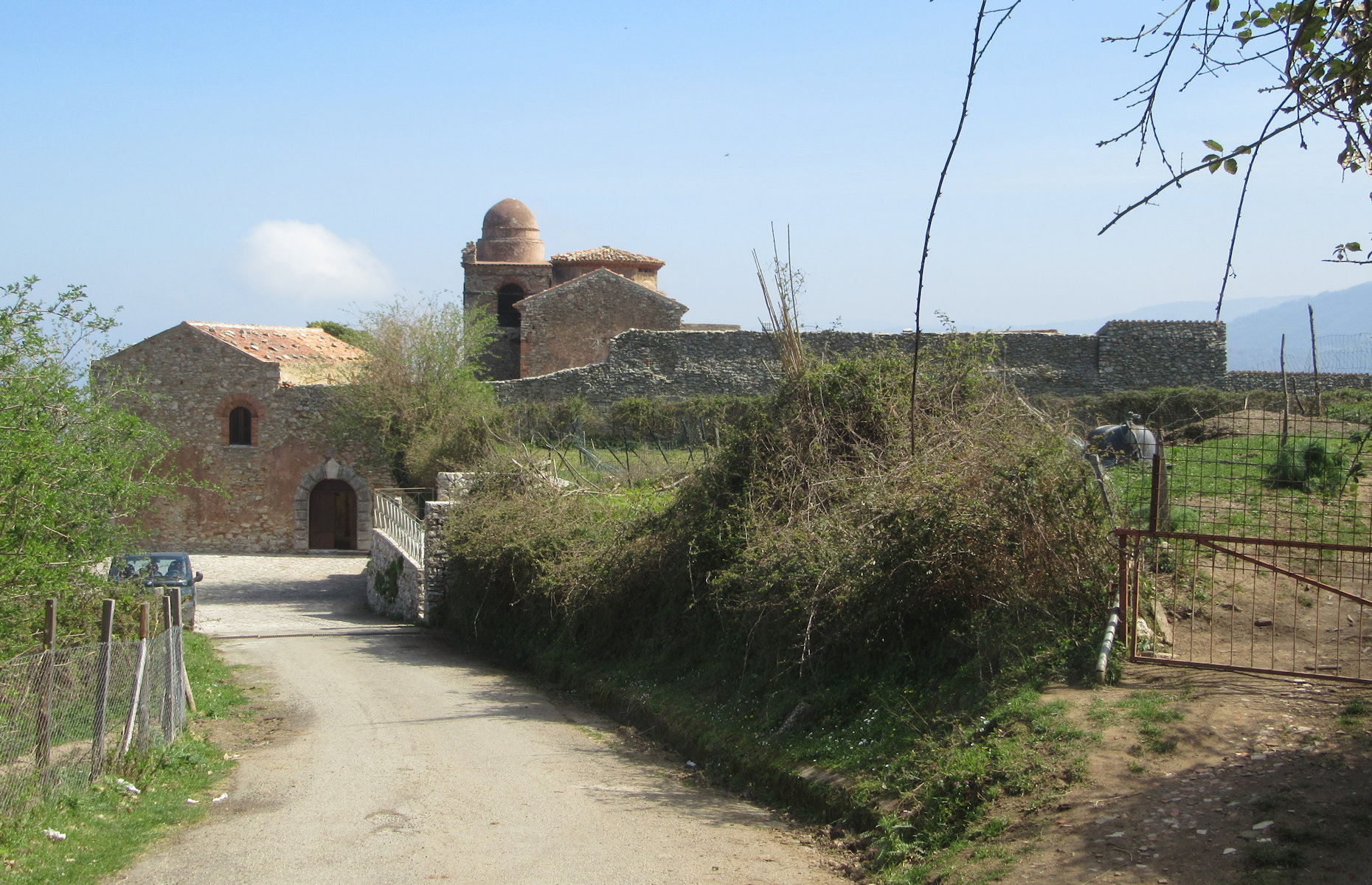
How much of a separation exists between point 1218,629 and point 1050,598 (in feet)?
4.12

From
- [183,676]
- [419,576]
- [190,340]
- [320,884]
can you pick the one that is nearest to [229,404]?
[190,340]

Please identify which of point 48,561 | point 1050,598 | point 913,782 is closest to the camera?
point 913,782

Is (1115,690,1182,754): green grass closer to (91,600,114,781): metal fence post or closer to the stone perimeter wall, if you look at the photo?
(91,600,114,781): metal fence post

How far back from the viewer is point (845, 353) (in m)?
24.8

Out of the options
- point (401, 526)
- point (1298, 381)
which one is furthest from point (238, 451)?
point (1298, 381)

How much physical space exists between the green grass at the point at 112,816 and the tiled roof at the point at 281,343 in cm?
2110

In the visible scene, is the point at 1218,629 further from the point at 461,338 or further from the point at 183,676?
the point at 461,338

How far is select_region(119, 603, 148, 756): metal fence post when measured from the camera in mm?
7340

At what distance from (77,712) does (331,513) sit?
23.0m

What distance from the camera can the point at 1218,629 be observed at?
24.2ft

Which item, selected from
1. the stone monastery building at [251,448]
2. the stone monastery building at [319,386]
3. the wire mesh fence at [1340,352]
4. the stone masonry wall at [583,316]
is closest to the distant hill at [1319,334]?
the wire mesh fence at [1340,352]

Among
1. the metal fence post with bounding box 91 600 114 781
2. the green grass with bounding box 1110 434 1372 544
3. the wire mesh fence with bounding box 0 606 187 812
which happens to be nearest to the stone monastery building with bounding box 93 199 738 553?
the wire mesh fence with bounding box 0 606 187 812

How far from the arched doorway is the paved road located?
17.2m

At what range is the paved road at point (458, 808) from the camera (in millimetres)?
5867
